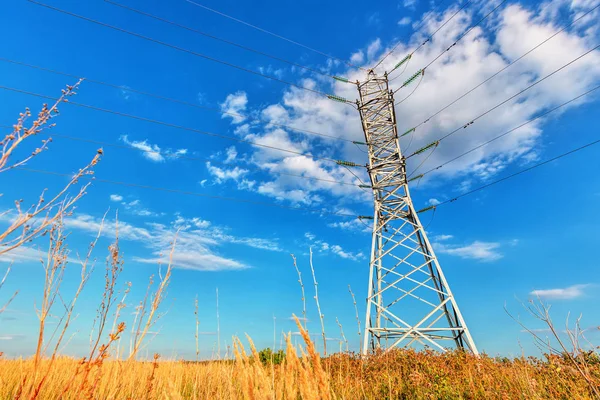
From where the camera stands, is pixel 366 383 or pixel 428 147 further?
pixel 428 147

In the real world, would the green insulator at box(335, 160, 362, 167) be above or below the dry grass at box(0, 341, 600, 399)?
above

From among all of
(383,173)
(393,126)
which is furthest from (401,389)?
(393,126)

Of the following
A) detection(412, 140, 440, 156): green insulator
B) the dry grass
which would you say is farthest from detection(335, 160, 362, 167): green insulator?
the dry grass

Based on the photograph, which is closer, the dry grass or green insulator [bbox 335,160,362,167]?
the dry grass

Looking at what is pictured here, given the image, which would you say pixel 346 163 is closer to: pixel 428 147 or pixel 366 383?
pixel 428 147

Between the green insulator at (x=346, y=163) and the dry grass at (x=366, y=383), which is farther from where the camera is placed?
the green insulator at (x=346, y=163)

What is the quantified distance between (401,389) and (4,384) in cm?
678

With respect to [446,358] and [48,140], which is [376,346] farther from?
[48,140]

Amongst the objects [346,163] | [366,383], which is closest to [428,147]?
[346,163]

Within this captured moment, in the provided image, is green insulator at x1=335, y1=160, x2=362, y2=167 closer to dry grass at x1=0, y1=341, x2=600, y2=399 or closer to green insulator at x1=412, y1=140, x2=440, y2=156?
green insulator at x1=412, y1=140, x2=440, y2=156

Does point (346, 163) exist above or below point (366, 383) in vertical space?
above

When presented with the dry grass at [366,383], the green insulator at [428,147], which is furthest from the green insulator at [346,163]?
the dry grass at [366,383]

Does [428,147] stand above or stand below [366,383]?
above

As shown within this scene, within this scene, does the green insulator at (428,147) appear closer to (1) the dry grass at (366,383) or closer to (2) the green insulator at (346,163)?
(2) the green insulator at (346,163)
